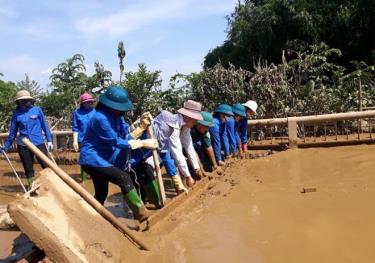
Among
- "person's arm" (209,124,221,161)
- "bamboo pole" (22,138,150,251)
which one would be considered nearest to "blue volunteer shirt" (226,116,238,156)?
"person's arm" (209,124,221,161)

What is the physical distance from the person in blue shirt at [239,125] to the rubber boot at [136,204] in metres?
3.85

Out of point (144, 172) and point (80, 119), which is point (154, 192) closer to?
Answer: point (144, 172)

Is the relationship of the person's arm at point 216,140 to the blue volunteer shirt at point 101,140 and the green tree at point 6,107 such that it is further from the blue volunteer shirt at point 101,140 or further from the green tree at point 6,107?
the green tree at point 6,107

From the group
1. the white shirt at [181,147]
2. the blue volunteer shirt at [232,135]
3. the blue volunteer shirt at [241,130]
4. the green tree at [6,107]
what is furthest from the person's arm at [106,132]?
the green tree at [6,107]

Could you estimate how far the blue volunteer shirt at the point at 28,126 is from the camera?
7.65m

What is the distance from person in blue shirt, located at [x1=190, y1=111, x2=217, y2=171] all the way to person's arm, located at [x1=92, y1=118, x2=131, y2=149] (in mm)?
2561

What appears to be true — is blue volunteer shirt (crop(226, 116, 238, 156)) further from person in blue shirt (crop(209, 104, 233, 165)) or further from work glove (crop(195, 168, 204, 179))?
work glove (crop(195, 168, 204, 179))

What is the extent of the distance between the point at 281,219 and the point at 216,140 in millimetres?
2916

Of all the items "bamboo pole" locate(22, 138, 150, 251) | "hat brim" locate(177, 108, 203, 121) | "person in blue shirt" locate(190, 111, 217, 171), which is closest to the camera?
"bamboo pole" locate(22, 138, 150, 251)

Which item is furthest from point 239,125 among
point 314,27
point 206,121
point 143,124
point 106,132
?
point 314,27

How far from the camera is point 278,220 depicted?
5191 millimetres

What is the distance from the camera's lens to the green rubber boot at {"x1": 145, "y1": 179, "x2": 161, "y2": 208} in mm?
6145

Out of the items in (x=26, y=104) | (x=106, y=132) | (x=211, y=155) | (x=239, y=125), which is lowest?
(x=211, y=155)

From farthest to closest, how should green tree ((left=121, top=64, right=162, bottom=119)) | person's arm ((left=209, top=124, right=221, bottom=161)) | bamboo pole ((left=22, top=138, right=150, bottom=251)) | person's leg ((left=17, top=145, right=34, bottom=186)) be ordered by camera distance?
green tree ((left=121, top=64, right=162, bottom=119)) < person's arm ((left=209, top=124, right=221, bottom=161)) < person's leg ((left=17, top=145, right=34, bottom=186)) < bamboo pole ((left=22, top=138, right=150, bottom=251))
